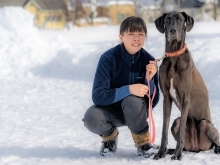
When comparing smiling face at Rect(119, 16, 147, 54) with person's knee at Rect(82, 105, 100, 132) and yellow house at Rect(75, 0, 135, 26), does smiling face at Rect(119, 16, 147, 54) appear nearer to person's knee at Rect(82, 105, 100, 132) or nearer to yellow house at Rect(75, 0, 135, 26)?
person's knee at Rect(82, 105, 100, 132)

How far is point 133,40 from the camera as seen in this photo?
3703mm

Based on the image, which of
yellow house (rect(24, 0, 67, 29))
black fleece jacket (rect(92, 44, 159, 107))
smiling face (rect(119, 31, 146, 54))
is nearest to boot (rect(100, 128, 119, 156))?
black fleece jacket (rect(92, 44, 159, 107))

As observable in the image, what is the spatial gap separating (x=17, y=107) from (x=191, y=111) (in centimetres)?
354

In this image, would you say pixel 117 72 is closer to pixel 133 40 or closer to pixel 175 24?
pixel 133 40

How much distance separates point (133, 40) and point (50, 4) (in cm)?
4156

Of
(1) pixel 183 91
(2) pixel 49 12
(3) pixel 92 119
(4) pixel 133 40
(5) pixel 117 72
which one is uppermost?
(2) pixel 49 12

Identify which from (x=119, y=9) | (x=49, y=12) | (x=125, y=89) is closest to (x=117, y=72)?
(x=125, y=89)

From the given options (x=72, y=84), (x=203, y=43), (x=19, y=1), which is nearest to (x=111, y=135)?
(x=72, y=84)

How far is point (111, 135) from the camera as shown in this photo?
3.84 m

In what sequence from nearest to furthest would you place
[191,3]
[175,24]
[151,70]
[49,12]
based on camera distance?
[175,24] → [151,70] → [49,12] → [191,3]

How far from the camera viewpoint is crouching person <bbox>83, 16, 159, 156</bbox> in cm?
366

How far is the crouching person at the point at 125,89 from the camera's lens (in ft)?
12.0

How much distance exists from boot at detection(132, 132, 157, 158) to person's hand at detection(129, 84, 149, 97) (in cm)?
39

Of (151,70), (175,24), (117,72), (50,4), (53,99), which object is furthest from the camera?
(50,4)
